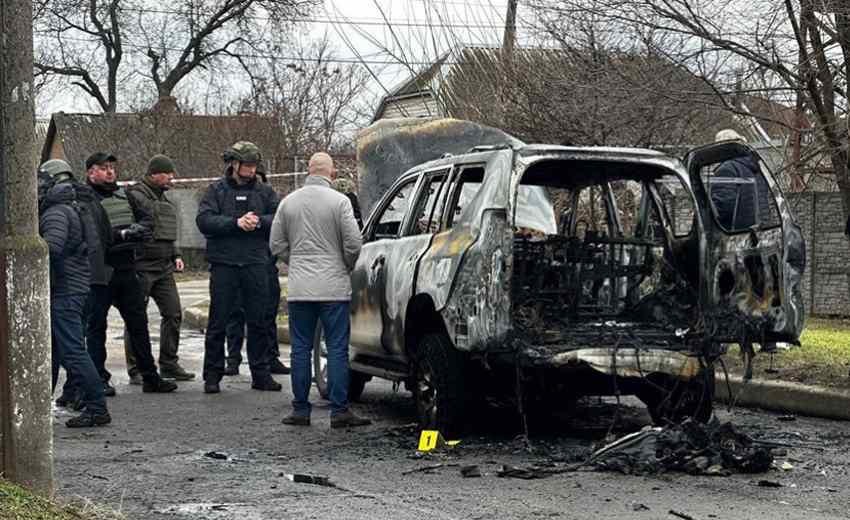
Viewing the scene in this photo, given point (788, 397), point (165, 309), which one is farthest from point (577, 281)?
point (165, 309)

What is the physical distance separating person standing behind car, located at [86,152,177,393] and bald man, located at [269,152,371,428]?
194cm

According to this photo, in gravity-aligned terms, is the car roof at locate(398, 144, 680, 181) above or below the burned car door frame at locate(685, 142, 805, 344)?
above

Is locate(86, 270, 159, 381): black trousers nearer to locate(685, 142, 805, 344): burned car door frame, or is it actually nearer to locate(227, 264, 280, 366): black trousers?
locate(227, 264, 280, 366): black trousers

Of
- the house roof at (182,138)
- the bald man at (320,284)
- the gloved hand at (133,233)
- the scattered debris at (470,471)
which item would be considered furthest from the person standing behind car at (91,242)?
the house roof at (182,138)

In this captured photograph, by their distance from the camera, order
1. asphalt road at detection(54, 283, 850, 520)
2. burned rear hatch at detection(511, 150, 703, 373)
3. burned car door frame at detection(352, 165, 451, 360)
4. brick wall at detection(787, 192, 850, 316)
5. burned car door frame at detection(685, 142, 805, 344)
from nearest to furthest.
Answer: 1. asphalt road at detection(54, 283, 850, 520)
2. burned rear hatch at detection(511, 150, 703, 373)
3. burned car door frame at detection(685, 142, 805, 344)
4. burned car door frame at detection(352, 165, 451, 360)
5. brick wall at detection(787, 192, 850, 316)

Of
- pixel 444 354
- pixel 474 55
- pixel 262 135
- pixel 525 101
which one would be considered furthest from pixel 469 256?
pixel 262 135

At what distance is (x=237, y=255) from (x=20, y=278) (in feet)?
17.7

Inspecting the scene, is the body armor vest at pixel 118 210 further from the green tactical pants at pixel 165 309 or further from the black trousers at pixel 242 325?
the black trousers at pixel 242 325

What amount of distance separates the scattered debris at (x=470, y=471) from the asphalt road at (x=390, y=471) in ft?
0.20

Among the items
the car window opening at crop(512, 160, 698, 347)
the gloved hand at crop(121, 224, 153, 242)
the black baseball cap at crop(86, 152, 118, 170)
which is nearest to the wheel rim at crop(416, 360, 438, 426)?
the car window opening at crop(512, 160, 698, 347)

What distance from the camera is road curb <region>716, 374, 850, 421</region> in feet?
31.7

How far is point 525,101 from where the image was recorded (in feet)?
49.2

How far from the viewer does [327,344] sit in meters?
9.48

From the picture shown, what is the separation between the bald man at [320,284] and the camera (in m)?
9.40
